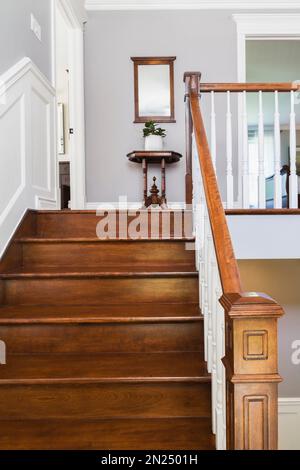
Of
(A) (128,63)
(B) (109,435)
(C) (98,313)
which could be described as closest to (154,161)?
(A) (128,63)

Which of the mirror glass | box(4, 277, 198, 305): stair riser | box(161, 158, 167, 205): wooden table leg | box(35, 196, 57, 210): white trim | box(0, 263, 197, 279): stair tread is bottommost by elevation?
box(4, 277, 198, 305): stair riser

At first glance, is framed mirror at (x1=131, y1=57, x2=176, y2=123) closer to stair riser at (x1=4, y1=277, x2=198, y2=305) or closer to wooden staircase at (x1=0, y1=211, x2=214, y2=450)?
wooden staircase at (x1=0, y1=211, x2=214, y2=450)

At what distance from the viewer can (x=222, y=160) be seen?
4.36 m

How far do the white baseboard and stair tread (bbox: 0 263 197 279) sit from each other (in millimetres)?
2432

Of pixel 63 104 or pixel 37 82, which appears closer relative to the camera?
pixel 37 82

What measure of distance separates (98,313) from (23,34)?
1834 millimetres

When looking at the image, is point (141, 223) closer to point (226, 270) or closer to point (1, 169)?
point (1, 169)

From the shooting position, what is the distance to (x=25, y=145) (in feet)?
8.25

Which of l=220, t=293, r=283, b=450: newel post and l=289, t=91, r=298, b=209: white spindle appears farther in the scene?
l=289, t=91, r=298, b=209: white spindle

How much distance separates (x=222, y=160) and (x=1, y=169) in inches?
108

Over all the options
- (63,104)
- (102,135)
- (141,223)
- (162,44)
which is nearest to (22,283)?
(141,223)

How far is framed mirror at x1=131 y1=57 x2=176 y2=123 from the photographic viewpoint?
14.3 feet

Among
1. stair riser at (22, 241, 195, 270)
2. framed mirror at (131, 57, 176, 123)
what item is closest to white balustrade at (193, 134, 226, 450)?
stair riser at (22, 241, 195, 270)

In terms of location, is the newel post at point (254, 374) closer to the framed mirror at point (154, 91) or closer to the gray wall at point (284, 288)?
the gray wall at point (284, 288)
